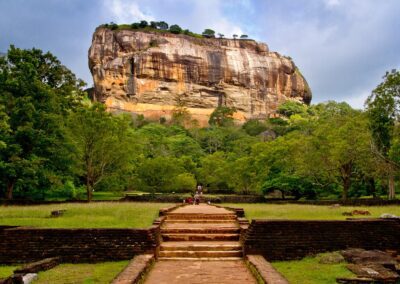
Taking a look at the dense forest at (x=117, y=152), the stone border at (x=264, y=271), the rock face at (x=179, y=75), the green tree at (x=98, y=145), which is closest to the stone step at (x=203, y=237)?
the stone border at (x=264, y=271)

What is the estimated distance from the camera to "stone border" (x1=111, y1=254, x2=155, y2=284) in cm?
666

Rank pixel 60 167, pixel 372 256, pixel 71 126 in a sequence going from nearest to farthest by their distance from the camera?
pixel 372 256 < pixel 60 167 < pixel 71 126

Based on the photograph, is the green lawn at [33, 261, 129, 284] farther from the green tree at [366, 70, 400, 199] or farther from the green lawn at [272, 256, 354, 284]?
the green tree at [366, 70, 400, 199]

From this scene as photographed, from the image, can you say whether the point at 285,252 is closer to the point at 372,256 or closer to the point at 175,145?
the point at 372,256

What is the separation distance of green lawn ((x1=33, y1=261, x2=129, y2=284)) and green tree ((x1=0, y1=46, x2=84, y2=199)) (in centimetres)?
1107

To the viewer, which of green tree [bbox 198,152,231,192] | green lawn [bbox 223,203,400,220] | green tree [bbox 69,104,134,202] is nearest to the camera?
green lawn [bbox 223,203,400,220]

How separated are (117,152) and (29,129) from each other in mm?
7699

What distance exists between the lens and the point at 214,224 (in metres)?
12.3

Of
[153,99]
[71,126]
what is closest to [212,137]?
[153,99]

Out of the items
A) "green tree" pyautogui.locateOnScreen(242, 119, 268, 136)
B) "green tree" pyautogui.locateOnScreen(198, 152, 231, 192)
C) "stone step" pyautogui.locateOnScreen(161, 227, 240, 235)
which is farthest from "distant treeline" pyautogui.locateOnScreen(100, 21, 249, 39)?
"stone step" pyautogui.locateOnScreen(161, 227, 240, 235)

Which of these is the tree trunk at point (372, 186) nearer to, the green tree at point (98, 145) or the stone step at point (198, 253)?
the green tree at point (98, 145)

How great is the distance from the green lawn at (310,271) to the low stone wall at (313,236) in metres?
0.32

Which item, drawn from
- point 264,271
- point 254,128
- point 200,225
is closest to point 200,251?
point 200,225

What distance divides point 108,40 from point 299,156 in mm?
75135
